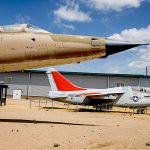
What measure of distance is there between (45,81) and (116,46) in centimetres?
4632

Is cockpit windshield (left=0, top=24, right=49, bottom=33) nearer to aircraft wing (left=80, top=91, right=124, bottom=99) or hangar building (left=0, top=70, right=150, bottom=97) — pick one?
aircraft wing (left=80, top=91, right=124, bottom=99)

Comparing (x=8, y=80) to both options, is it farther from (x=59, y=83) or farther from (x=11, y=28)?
(x=11, y=28)

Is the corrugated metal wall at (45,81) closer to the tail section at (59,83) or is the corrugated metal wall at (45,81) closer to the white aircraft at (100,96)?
the tail section at (59,83)

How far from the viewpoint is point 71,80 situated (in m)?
58.3

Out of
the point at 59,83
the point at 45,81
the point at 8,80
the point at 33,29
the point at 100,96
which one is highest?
the point at 33,29

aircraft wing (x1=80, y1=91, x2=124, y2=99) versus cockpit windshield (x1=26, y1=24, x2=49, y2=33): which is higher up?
cockpit windshield (x1=26, y1=24, x2=49, y2=33)

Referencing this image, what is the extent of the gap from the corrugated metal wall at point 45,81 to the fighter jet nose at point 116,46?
4480cm

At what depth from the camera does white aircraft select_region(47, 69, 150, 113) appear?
28969mm

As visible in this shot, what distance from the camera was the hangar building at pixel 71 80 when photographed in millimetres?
58094

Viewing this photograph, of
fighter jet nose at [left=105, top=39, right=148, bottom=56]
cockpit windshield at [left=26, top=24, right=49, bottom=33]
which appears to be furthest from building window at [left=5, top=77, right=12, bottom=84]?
fighter jet nose at [left=105, top=39, right=148, bottom=56]

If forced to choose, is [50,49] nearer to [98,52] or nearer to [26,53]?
[26,53]

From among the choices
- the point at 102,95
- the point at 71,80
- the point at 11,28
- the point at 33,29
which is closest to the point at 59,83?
the point at 102,95

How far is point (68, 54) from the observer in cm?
1343

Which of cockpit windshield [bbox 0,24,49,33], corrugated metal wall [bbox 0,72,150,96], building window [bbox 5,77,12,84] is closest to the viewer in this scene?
cockpit windshield [bbox 0,24,49,33]
